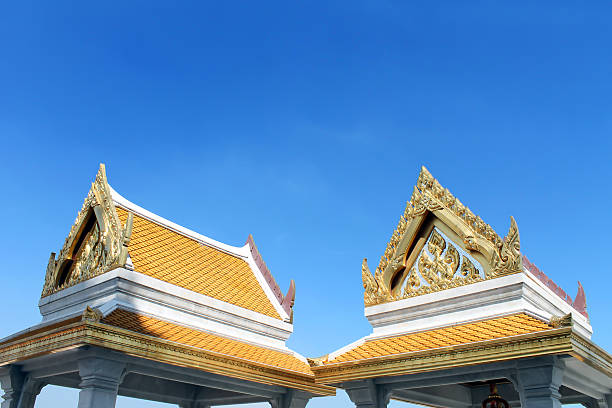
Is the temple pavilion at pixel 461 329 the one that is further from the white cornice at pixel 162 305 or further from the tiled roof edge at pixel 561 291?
the white cornice at pixel 162 305

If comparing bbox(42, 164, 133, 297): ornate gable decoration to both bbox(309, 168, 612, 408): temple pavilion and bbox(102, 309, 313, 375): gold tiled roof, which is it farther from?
bbox(309, 168, 612, 408): temple pavilion

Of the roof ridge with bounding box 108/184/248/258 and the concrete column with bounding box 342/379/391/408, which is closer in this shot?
the concrete column with bounding box 342/379/391/408

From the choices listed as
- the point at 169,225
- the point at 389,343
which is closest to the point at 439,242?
the point at 389,343

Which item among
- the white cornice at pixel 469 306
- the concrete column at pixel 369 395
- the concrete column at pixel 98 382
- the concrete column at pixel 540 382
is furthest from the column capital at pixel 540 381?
the concrete column at pixel 98 382

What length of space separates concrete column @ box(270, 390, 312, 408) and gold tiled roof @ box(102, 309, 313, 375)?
0.57 meters

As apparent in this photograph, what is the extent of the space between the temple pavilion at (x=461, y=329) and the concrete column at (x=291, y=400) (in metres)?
2.94

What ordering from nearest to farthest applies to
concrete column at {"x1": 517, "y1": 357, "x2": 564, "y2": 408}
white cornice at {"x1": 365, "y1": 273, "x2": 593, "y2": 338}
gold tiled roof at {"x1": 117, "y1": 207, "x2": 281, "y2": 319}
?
concrete column at {"x1": 517, "y1": 357, "x2": 564, "y2": 408} < white cornice at {"x1": 365, "y1": 273, "x2": 593, "y2": 338} < gold tiled roof at {"x1": 117, "y1": 207, "x2": 281, "y2": 319}

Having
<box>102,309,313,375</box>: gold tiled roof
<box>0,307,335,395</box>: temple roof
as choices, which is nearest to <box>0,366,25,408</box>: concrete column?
<box>0,307,335,395</box>: temple roof

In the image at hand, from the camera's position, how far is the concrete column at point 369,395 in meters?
10.3

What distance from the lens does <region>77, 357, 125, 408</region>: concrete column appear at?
1007cm

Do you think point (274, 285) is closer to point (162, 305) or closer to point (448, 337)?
point (162, 305)

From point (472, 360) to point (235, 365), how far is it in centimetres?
538

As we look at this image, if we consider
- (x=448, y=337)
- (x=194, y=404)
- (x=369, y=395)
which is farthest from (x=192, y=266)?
(x=448, y=337)

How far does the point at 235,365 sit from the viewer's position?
1195cm
